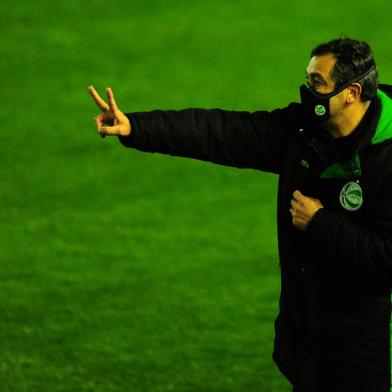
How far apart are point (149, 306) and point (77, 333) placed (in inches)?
18.8

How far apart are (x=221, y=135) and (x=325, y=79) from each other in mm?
413

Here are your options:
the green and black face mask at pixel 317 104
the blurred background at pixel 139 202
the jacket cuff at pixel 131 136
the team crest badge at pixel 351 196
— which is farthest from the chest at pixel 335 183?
the blurred background at pixel 139 202

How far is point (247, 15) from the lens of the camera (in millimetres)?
9820

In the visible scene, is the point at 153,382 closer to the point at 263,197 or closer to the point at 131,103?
the point at 263,197

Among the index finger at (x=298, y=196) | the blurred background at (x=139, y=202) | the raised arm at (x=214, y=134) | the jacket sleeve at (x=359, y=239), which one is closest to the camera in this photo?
the jacket sleeve at (x=359, y=239)

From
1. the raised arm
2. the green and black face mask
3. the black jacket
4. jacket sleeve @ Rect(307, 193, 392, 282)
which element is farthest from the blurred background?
the green and black face mask

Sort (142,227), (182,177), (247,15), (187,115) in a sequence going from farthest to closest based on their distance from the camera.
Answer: (247,15) → (182,177) → (142,227) → (187,115)

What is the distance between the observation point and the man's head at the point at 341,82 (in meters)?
3.75

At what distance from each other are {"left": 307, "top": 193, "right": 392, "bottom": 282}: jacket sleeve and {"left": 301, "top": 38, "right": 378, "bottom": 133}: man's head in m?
0.30

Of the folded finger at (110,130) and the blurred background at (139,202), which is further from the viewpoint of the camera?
the blurred background at (139,202)

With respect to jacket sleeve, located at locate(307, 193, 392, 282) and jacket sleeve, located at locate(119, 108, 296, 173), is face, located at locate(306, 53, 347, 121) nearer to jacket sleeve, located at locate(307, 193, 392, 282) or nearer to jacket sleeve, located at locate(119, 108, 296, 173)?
jacket sleeve, located at locate(119, 108, 296, 173)

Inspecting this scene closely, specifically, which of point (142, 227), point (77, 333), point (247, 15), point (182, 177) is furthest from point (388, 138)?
point (247, 15)

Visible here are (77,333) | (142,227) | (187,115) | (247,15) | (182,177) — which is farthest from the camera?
(247,15)

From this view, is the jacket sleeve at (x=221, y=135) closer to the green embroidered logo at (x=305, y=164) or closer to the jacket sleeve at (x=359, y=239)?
the green embroidered logo at (x=305, y=164)
